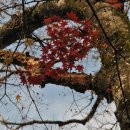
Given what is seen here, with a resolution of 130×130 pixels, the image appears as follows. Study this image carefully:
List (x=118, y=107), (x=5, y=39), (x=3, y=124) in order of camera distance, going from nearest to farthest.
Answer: (x=118, y=107)
(x=3, y=124)
(x=5, y=39)

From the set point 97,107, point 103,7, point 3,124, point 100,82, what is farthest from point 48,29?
point 97,107

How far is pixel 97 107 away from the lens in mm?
7895

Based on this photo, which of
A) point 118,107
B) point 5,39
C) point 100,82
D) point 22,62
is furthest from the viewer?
point 5,39

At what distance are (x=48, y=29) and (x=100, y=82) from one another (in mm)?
1682

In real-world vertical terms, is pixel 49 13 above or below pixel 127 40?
above

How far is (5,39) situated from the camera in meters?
8.52

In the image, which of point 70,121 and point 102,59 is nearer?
point 102,59

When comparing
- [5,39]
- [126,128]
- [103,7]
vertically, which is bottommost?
[126,128]

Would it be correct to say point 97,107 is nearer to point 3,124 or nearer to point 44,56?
point 3,124

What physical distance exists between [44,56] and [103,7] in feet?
7.18

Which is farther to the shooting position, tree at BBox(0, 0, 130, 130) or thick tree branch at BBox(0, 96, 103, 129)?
thick tree branch at BBox(0, 96, 103, 129)

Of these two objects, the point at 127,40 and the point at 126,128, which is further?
the point at 127,40

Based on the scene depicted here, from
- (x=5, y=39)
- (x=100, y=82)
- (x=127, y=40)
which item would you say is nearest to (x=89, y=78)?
(x=100, y=82)

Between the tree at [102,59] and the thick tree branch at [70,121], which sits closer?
the tree at [102,59]
